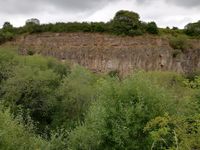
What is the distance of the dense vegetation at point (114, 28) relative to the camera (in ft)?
259

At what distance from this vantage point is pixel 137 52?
76.9 m

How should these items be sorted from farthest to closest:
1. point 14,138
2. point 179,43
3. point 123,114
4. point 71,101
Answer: point 179,43
point 71,101
point 123,114
point 14,138

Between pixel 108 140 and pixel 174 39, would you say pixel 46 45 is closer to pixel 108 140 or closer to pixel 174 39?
pixel 174 39

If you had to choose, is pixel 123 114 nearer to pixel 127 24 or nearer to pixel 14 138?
pixel 14 138

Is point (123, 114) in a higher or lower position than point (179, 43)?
higher

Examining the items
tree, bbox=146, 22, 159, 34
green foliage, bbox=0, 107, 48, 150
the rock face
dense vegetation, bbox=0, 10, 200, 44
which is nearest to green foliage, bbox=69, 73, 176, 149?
green foliage, bbox=0, 107, 48, 150

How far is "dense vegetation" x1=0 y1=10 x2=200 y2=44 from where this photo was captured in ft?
259

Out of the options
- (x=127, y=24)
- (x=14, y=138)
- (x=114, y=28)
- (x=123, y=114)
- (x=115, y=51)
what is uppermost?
(x=123, y=114)

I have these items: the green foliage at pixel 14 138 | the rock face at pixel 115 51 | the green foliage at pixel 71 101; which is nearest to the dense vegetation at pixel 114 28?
the rock face at pixel 115 51

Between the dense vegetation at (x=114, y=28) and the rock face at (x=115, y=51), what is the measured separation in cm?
111

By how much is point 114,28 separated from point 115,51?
4042mm

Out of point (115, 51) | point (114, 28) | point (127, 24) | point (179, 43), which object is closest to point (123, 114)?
point (115, 51)

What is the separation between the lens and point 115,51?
7731 centimetres

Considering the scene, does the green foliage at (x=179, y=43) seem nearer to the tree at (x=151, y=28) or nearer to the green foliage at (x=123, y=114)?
the tree at (x=151, y=28)
